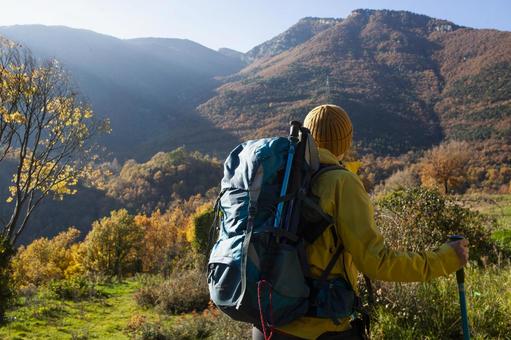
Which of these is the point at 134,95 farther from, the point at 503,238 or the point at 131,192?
the point at 503,238

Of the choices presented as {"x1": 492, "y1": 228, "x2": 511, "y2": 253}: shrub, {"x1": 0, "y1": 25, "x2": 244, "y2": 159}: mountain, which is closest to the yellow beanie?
{"x1": 492, "y1": 228, "x2": 511, "y2": 253}: shrub

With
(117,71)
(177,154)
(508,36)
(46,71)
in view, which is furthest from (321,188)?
(117,71)

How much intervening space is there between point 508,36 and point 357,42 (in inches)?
1833

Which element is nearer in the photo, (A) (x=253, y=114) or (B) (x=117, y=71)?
(A) (x=253, y=114)

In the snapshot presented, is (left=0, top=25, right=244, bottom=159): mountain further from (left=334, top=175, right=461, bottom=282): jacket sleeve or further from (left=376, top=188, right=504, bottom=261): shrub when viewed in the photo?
(left=334, top=175, right=461, bottom=282): jacket sleeve

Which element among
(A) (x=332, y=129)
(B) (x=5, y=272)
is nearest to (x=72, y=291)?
(B) (x=5, y=272)

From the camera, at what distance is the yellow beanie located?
1933 mm

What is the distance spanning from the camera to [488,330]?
3311mm

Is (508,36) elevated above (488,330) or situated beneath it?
elevated above

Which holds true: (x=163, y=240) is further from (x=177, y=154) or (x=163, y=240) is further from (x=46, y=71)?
(x=177, y=154)

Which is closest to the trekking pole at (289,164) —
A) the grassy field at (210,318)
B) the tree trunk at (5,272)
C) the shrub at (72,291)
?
the grassy field at (210,318)

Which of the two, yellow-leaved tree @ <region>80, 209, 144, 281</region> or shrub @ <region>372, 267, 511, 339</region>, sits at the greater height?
shrub @ <region>372, 267, 511, 339</region>

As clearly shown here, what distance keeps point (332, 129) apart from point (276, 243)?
2.01 ft

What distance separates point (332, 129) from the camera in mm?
1930
